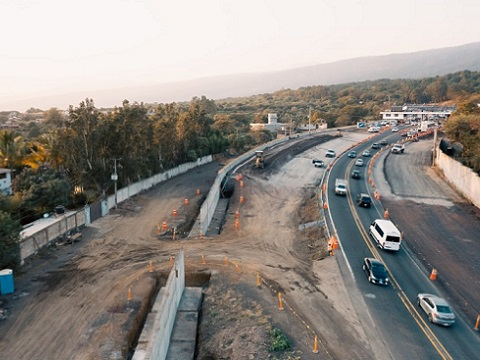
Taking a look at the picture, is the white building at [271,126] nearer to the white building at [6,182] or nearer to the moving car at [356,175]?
the moving car at [356,175]

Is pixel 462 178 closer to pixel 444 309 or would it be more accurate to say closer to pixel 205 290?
pixel 444 309

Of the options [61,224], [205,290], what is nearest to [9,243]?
[61,224]

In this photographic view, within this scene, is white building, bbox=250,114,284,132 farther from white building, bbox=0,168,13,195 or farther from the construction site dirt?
white building, bbox=0,168,13,195

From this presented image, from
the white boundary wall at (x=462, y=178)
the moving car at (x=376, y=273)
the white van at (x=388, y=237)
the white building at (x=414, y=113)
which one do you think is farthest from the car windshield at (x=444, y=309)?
the white building at (x=414, y=113)

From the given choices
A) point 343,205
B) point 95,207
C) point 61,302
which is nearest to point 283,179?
point 343,205

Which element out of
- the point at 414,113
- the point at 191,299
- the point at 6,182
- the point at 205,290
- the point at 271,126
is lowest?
the point at 191,299

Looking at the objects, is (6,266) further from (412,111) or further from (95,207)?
(412,111)

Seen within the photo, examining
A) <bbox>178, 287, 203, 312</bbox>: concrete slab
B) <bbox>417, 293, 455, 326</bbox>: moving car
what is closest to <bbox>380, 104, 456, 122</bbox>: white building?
<bbox>417, 293, 455, 326</bbox>: moving car
